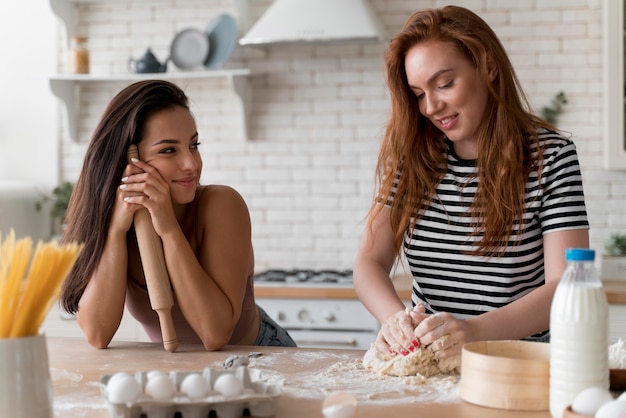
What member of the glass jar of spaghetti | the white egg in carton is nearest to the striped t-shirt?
the white egg in carton

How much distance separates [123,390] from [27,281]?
0.24 metres

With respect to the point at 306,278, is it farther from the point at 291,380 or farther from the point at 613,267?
the point at 291,380

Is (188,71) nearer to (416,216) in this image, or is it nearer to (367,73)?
(367,73)

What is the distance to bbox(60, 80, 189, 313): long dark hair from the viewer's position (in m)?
2.14

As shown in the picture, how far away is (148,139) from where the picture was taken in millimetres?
2145

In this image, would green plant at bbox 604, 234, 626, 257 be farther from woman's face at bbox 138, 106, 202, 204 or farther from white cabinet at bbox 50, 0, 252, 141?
woman's face at bbox 138, 106, 202, 204

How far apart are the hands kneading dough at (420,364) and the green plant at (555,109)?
2494 millimetres

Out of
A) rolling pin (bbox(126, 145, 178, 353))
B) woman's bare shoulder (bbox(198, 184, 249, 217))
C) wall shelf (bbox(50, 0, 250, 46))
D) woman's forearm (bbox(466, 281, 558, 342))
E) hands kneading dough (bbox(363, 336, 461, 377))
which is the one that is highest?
wall shelf (bbox(50, 0, 250, 46))

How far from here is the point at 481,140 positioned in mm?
2197

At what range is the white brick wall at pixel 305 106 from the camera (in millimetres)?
4055

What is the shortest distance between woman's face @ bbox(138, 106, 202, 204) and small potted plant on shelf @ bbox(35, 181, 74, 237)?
A: 244 centimetres

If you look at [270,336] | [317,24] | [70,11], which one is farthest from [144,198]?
[70,11]

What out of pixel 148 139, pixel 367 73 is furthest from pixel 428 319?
pixel 367 73

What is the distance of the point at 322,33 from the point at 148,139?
1841mm
